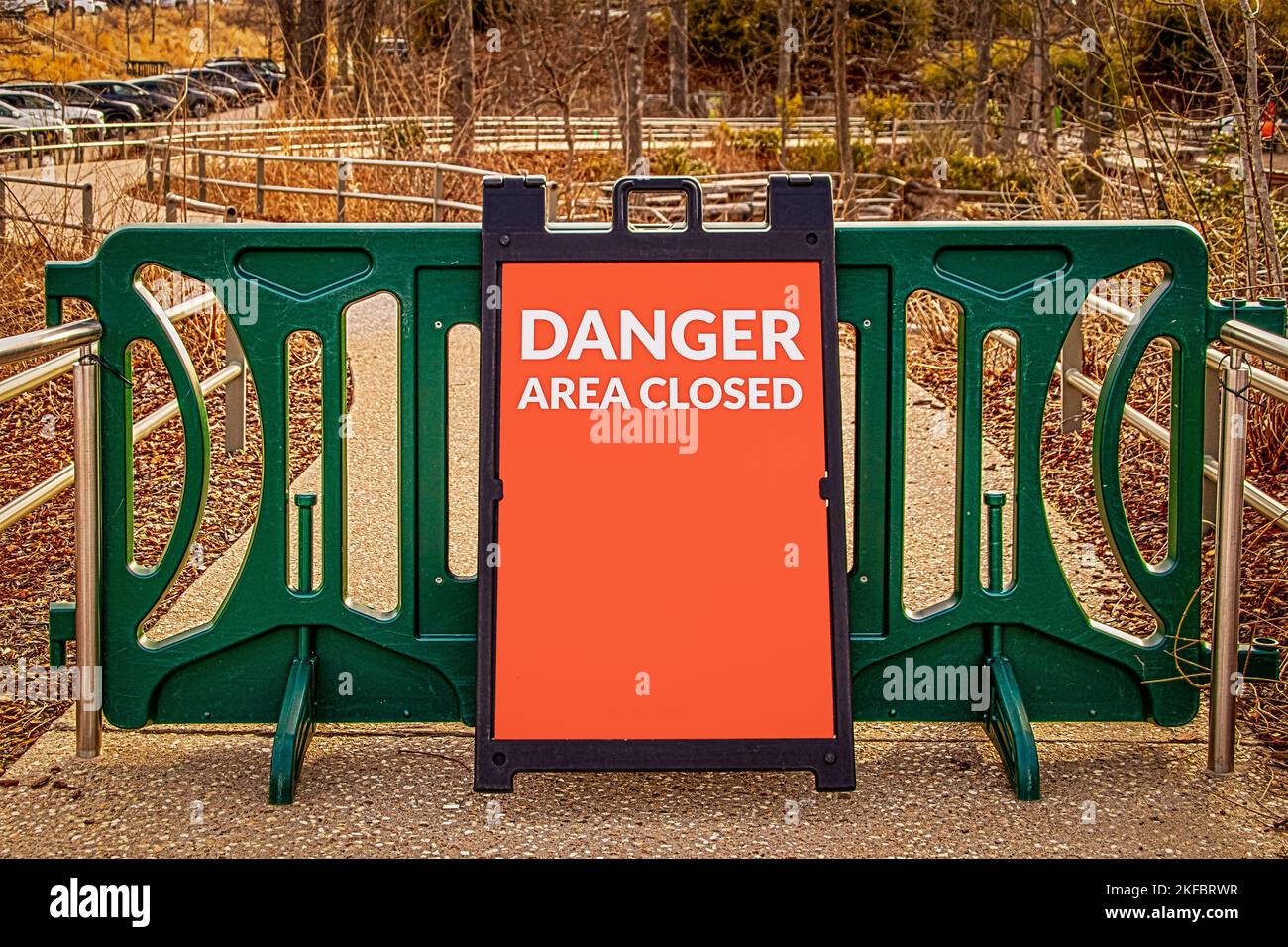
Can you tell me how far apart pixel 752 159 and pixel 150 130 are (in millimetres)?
11782

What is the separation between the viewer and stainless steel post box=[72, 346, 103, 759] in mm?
4090

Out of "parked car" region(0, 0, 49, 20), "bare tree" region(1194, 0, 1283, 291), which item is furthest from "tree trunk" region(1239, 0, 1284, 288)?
"parked car" region(0, 0, 49, 20)

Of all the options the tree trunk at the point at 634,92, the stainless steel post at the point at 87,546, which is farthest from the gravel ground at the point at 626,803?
the tree trunk at the point at 634,92

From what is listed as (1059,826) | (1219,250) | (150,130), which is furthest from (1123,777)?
(150,130)

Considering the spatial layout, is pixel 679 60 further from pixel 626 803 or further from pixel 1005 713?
pixel 626 803

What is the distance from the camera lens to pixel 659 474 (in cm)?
404

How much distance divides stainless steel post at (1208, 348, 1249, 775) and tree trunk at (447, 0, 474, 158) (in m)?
17.5

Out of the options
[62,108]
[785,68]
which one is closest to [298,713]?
[62,108]

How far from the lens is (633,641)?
4.00 meters

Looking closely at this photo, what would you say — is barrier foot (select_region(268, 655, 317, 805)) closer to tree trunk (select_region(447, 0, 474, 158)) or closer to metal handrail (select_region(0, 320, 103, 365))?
metal handrail (select_region(0, 320, 103, 365))

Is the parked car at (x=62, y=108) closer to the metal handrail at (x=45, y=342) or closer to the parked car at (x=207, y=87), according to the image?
the parked car at (x=207, y=87)

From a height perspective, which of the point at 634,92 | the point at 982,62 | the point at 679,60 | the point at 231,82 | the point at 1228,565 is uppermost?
the point at 679,60

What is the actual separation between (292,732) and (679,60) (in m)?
47.4

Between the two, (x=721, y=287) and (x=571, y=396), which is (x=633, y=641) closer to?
(x=571, y=396)
